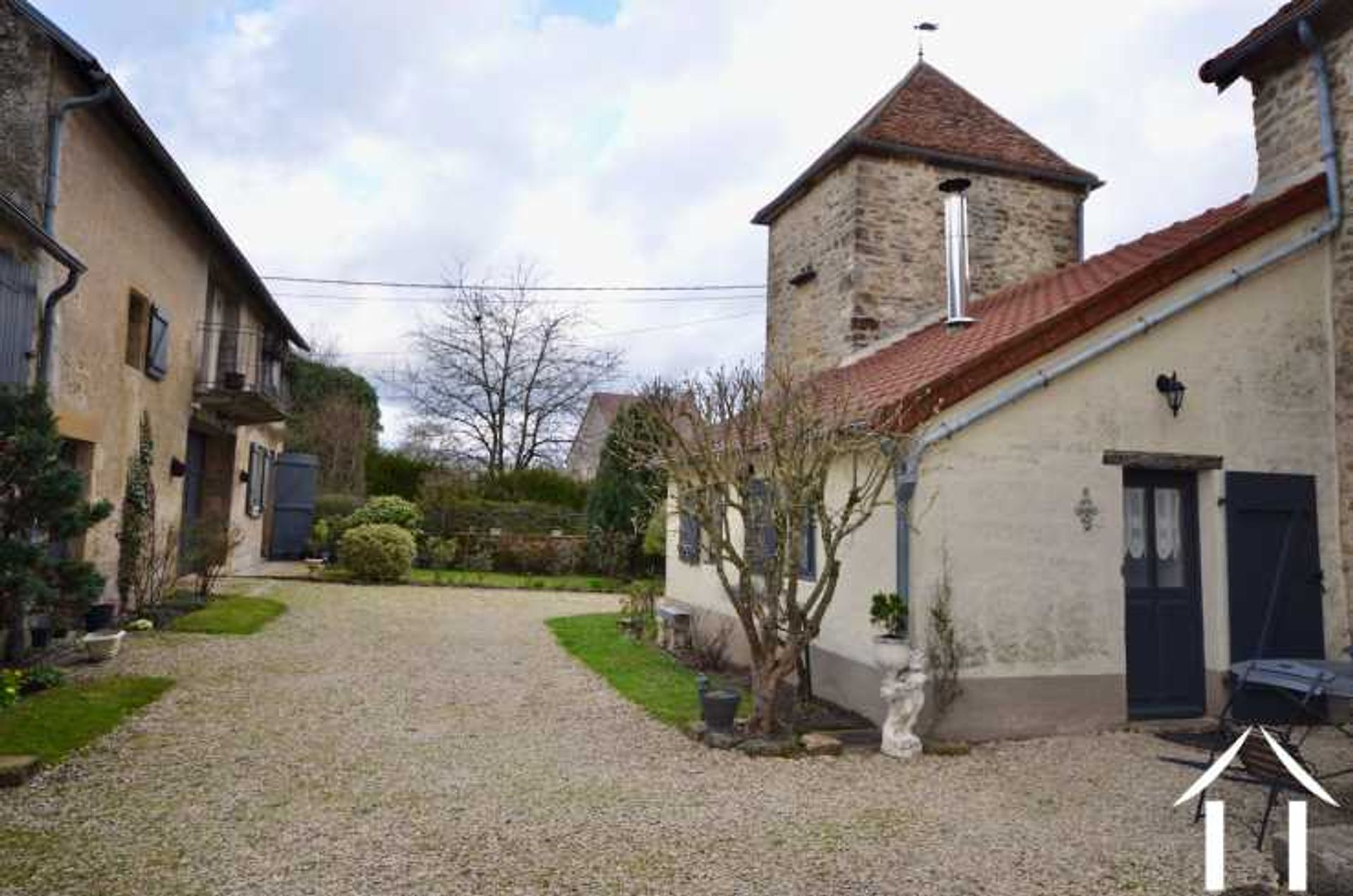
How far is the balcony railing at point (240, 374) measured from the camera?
13.6 meters

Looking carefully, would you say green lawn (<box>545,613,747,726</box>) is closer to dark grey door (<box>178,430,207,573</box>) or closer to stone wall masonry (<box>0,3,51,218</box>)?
dark grey door (<box>178,430,207,573</box>)

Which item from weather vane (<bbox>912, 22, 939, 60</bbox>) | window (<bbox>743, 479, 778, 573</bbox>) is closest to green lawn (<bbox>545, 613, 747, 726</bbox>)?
window (<bbox>743, 479, 778, 573</bbox>)

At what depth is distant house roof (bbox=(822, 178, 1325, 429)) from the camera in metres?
6.70

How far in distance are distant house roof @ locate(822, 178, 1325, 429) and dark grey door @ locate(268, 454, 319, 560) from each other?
48.2ft

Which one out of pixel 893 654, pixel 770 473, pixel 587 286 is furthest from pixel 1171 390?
pixel 587 286

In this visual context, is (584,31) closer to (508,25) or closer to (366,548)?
(508,25)

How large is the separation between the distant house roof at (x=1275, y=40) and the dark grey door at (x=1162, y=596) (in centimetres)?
419

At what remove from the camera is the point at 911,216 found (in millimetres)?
12812

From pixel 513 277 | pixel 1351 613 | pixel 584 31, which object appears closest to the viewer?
pixel 1351 613

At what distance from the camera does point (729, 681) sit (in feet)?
29.8

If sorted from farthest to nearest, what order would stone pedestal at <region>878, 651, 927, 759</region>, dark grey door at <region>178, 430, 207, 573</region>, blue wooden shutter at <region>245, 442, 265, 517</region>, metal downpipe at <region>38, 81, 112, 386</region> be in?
blue wooden shutter at <region>245, 442, 265, 517</region>, dark grey door at <region>178, 430, 207, 573</region>, metal downpipe at <region>38, 81, 112, 386</region>, stone pedestal at <region>878, 651, 927, 759</region>

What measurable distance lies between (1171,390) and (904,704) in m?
3.48

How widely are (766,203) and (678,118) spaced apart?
8.66ft

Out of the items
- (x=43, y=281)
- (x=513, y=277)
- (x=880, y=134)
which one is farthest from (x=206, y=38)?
(x=513, y=277)
